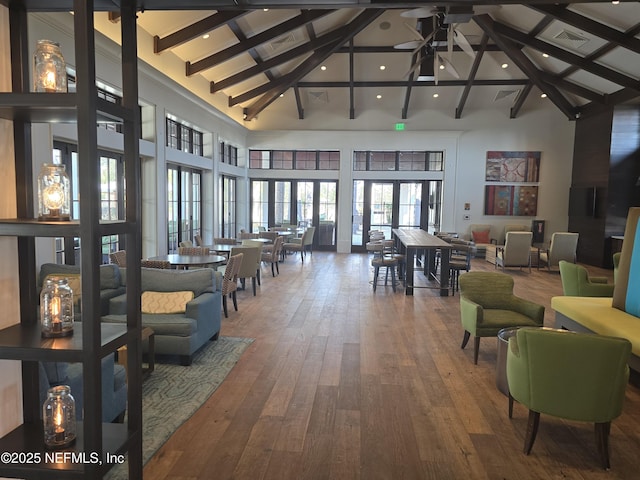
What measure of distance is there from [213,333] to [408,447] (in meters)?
2.75

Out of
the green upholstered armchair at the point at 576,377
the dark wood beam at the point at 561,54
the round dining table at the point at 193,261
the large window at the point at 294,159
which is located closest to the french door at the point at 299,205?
the large window at the point at 294,159

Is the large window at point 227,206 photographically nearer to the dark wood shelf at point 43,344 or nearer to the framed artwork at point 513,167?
the framed artwork at point 513,167

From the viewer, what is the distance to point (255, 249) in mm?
7598

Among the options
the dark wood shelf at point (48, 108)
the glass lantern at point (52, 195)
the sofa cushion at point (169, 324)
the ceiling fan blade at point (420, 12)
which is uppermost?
the ceiling fan blade at point (420, 12)

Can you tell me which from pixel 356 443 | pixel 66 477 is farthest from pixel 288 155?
pixel 66 477

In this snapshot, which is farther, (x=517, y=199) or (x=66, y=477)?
(x=517, y=199)

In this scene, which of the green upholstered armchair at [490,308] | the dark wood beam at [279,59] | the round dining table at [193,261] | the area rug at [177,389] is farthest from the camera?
the dark wood beam at [279,59]

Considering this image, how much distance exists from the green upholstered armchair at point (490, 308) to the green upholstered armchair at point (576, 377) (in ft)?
5.12

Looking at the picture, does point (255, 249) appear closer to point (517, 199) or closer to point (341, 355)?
point (341, 355)

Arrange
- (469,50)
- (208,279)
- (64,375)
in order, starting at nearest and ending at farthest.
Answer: (64,375) → (208,279) → (469,50)

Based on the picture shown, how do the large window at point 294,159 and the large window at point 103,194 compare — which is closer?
the large window at point 103,194

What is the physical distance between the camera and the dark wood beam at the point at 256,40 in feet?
29.1

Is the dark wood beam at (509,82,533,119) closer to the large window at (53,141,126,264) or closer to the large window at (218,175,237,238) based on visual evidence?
the large window at (218,175,237,238)

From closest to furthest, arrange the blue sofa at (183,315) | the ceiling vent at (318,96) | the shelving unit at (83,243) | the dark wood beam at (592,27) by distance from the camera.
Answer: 1. the shelving unit at (83,243)
2. the blue sofa at (183,315)
3. the dark wood beam at (592,27)
4. the ceiling vent at (318,96)
